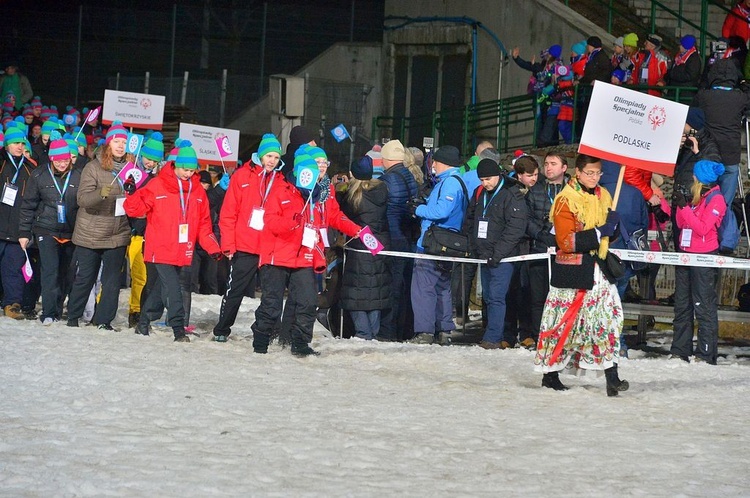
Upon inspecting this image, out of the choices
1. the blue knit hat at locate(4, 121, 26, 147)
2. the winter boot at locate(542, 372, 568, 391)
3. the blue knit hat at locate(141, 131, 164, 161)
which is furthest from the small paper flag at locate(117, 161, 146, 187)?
the winter boot at locate(542, 372, 568, 391)

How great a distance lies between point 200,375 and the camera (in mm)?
10305

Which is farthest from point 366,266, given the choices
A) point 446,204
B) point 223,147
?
point 223,147

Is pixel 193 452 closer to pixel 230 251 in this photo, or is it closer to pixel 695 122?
pixel 230 251

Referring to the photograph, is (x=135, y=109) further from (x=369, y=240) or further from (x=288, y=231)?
(x=288, y=231)

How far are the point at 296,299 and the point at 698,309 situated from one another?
3.67 metres

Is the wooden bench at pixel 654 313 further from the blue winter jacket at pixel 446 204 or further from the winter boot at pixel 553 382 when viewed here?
the winter boot at pixel 553 382

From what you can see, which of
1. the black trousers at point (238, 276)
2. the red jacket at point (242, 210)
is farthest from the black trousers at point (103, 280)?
the red jacket at point (242, 210)

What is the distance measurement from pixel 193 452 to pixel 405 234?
682 centimetres

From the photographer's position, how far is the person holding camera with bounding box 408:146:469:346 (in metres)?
13.3

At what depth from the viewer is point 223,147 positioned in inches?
650

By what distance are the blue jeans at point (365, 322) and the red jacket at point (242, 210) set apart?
5.22 ft

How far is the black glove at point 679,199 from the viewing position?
12281 mm

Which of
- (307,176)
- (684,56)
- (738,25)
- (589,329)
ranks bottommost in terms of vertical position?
(589,329)

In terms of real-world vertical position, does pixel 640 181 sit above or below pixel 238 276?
above
